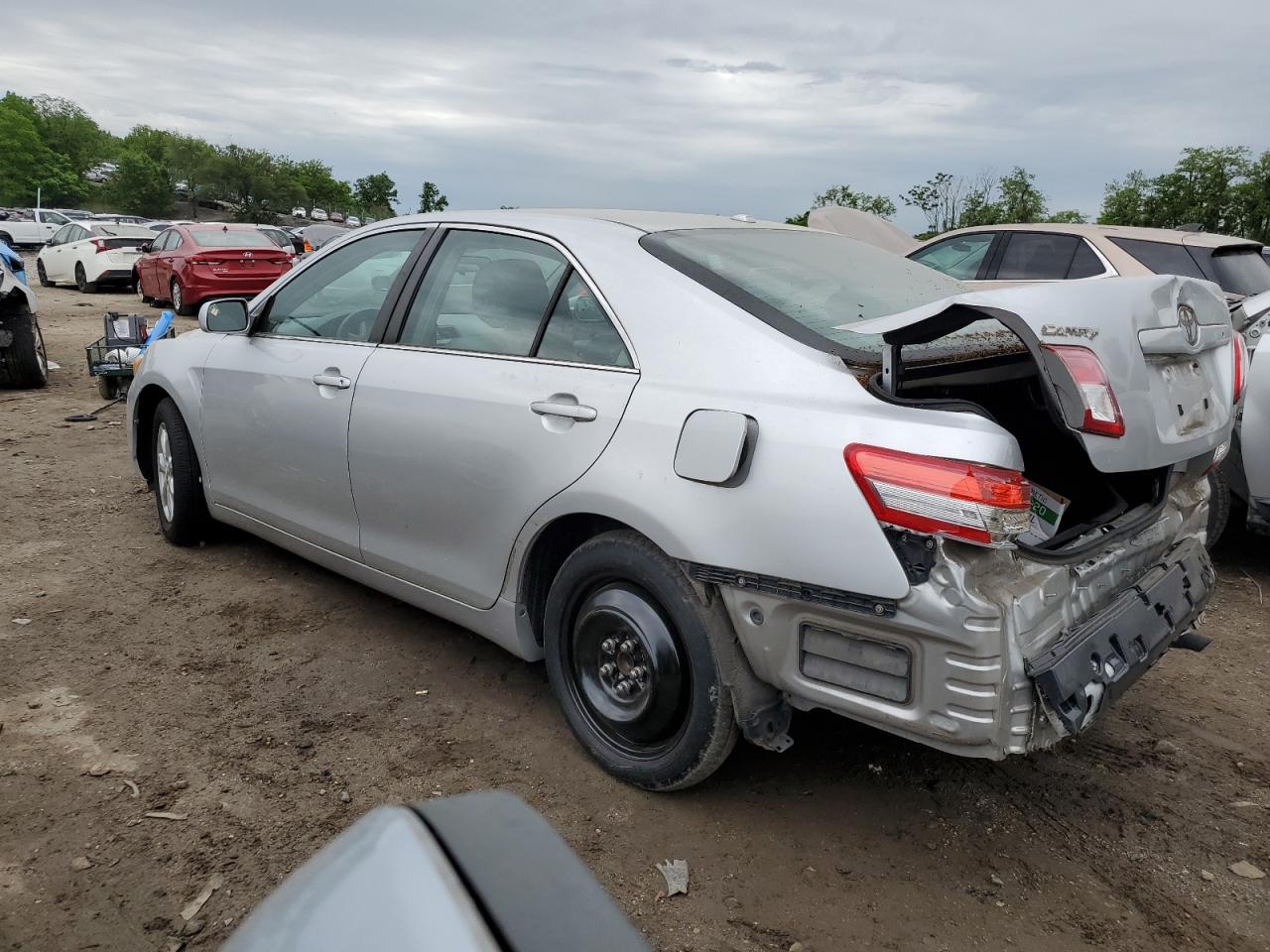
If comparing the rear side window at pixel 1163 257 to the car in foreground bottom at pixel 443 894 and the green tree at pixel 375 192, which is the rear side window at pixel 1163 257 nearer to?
the car in foreground bottom at pixel 443 894

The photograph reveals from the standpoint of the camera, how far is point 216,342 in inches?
180

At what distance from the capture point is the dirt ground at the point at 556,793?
247 centimetres

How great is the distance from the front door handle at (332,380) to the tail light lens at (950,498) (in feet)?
7.16

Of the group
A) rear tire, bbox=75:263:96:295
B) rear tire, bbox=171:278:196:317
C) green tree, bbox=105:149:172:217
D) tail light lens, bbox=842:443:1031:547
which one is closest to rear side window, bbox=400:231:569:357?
tail light lens, bbox=842:443:1031:547

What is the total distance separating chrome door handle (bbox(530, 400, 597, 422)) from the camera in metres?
2.86

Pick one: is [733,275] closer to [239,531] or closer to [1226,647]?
[1226,647]

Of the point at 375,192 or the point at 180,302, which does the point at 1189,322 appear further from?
the point at 375,192

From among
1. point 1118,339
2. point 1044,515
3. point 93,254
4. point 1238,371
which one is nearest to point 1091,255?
point 1238,371

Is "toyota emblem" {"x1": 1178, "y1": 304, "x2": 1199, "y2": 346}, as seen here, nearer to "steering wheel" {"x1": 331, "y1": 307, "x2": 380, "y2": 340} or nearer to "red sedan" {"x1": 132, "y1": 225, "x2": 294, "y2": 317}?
"steering wheel" {"x1": 331, "y1": 307, "x2": 380, "y2": 340}

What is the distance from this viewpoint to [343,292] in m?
4.02

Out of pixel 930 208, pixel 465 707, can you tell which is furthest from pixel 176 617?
pixel 930 208

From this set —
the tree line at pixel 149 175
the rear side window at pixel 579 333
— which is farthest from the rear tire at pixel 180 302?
the tree line at pixel 149 175

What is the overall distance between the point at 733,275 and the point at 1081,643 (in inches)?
53.8

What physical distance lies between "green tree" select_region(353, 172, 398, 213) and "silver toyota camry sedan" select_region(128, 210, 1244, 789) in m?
78.4
